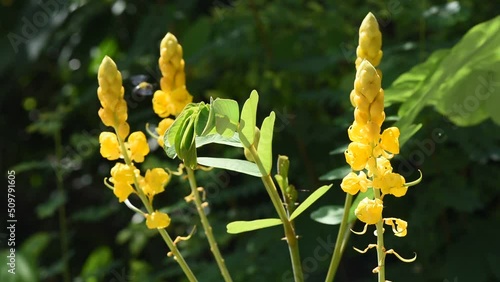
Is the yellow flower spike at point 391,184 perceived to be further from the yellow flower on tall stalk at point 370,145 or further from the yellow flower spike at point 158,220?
the yellow flower spike at point 158,220

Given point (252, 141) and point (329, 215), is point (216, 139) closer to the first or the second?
point (252, 141)

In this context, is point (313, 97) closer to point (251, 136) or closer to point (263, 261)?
point (263, 261)

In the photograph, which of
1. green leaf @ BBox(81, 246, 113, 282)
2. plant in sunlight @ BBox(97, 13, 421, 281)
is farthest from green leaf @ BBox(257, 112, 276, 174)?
green leaf @ BBox(81, 246, 113, 282)

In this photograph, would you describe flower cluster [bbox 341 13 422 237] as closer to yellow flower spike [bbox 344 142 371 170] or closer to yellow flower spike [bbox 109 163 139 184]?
yellow flower spike [bbox 344 142 371 170]

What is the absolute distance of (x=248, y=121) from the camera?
0.92m

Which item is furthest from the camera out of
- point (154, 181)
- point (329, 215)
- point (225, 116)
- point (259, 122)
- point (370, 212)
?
point (259, 122)

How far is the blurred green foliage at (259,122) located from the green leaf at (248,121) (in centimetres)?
45

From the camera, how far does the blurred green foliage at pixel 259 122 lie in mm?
1780

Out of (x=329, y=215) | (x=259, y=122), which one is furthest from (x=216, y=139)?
(x=259, y=122)

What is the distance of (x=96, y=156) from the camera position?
8.57 ft

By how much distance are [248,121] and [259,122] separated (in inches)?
49.2

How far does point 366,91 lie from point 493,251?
1.10 m

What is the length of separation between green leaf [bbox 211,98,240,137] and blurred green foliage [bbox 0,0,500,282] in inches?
18.9

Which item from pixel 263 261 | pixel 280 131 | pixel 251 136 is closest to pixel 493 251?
pixel 263 261
